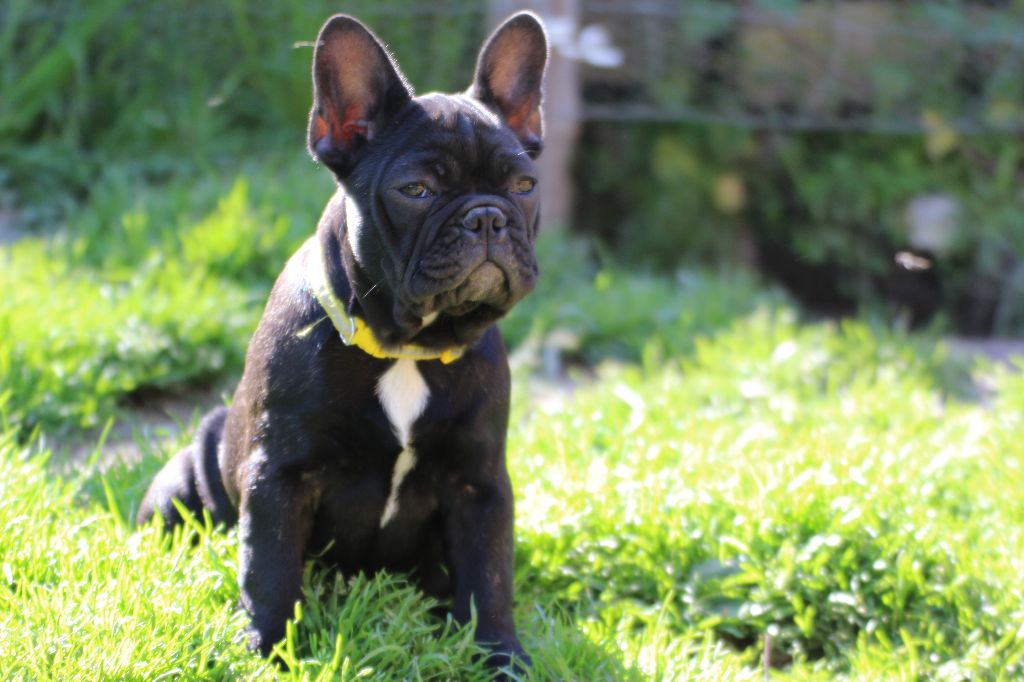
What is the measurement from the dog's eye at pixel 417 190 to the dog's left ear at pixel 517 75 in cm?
45

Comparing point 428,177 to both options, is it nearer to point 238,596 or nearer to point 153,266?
point 238,596

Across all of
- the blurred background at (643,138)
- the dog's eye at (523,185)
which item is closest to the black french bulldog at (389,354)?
the dog's eye at (523,185)

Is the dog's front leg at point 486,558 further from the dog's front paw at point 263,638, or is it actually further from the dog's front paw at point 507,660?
the dog's front paw at point 263,638

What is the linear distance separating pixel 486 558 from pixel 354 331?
670 mm

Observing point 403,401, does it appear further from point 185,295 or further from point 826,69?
point 826,69

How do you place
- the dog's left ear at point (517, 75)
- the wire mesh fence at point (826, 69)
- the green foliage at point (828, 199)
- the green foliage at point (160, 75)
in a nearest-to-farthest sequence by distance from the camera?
the dog's left ear at point (517, 75) → the green foliage at point (160, 75) → the wire mesh fence at point (826, 69) → the green foliage at point (828, 199)

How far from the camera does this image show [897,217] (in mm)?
8680

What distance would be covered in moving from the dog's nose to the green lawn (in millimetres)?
1003

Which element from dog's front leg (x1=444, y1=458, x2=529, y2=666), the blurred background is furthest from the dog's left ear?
the blurred background

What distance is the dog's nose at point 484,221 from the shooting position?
9.68 ft

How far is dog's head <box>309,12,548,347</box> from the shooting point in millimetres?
2961

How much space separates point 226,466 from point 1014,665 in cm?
223

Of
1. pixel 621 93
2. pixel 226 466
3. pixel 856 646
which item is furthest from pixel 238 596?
pixel 621 93

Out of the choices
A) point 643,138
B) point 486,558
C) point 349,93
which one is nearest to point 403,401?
point 486,558
